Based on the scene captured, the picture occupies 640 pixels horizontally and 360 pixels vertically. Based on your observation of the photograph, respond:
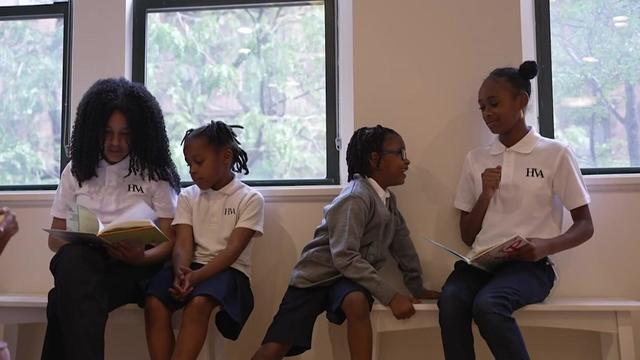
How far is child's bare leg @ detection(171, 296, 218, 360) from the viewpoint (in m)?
1.75

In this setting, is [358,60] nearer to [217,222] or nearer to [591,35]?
[217,222]

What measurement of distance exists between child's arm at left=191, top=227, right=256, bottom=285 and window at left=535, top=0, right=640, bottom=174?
1.23 meters

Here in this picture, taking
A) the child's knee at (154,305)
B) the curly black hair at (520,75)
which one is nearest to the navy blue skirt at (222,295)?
Result: the child's knee at (154,305)

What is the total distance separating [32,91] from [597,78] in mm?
2338

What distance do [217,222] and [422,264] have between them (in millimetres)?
728

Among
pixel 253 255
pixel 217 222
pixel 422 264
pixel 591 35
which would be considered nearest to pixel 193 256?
pixel 217 222

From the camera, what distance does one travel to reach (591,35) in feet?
7.86

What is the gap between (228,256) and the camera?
196 centimetres

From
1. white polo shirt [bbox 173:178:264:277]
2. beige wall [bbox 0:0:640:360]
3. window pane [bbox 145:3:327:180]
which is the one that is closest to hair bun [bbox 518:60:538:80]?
beige wall [bbox 0:0:640:360]

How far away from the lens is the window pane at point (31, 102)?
2.60 meters

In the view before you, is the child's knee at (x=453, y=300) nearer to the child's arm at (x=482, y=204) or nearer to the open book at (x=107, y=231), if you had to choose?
the child's arm at (x=482, y=204)

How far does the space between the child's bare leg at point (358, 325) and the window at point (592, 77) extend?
107cm

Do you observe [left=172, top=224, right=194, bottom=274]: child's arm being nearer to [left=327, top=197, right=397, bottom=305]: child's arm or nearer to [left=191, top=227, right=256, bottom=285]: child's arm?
[left=191, top=227, right=256, bottom=285]: child's arm

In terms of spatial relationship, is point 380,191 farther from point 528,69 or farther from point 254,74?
point 254,74
